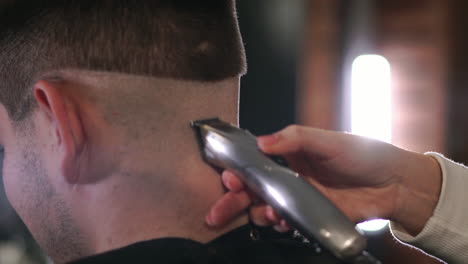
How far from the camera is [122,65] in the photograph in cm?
83

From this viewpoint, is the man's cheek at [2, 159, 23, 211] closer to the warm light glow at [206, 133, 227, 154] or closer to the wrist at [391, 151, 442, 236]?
the warm light glow at [206, 133, 227, 154]

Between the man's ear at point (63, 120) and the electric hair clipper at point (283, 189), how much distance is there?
0.52 feet

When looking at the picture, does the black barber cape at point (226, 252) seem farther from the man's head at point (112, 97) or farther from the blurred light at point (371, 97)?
the blurred light at point (371, 97)

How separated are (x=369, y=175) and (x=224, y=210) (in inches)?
13.3

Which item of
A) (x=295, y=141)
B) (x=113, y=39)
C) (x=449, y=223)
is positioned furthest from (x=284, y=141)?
(x=449, y=223)

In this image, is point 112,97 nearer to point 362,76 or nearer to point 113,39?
point 113,39

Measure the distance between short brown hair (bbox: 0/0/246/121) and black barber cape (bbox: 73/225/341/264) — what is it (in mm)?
227

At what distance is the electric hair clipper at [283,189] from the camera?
690 mm

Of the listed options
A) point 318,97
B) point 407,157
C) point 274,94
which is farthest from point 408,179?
point 318,97

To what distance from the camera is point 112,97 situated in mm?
827

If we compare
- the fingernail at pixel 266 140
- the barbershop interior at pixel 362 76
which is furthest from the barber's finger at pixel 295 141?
the barbershop interior at pixel 362 76

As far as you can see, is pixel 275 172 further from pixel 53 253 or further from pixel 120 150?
pixel 53 253

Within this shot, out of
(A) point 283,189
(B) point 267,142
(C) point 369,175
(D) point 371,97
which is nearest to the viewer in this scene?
(A) point 283,189

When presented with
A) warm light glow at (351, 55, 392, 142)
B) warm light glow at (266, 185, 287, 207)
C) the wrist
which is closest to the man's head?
warm light glow at (266, 185, 287, 207)
